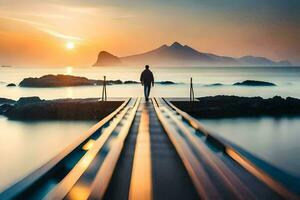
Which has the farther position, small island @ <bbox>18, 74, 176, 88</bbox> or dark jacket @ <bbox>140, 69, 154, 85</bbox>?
small island @ <bbox>18, 74, 176, 88</bbox>

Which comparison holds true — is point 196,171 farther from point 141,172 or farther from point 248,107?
point 248,107

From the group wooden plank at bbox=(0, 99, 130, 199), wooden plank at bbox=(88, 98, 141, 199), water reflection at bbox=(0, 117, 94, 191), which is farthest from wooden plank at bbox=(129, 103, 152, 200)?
water reflection at bbox=(0, 117, 94, 191)

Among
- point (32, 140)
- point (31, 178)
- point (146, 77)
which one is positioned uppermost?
point (146, 77)

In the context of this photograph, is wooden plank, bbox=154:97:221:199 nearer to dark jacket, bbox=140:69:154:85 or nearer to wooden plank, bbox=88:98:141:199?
wooden plank, bbox=88:98:141:199

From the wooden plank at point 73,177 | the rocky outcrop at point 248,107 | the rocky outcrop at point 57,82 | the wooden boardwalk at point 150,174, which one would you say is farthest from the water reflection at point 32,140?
the rocky outcrop at point 57,82

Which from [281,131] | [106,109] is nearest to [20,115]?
[106,109]

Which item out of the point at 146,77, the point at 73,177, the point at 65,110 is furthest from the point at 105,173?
the point at 65,110

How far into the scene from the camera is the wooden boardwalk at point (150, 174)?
4.55 metres

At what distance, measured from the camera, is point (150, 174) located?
5.71m

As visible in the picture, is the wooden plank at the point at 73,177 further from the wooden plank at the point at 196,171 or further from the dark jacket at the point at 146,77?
the dark jacket at the point at 146,77

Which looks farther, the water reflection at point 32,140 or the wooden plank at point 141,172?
the water reflection at point 32,140

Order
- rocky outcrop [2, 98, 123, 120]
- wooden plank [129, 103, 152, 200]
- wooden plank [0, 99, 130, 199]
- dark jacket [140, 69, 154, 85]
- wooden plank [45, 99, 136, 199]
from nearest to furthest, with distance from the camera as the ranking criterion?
wooden plank [0, 99, 130, 199]
wooden plank [45, 99, 136, 199]
wooden plank [129, 103, 152, 200]
dark jacket [140, 69, 154, 85]
rocky outcrop [2, 98, 123, 120]

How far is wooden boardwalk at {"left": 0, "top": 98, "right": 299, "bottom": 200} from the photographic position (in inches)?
179

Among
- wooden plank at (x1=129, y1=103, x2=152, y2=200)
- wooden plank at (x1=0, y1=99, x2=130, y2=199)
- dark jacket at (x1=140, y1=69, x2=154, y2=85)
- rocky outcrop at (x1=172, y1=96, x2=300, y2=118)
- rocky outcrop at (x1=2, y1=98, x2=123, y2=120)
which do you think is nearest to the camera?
wooden plank at (x1=0, y1=99, x2=130, y2=199)
